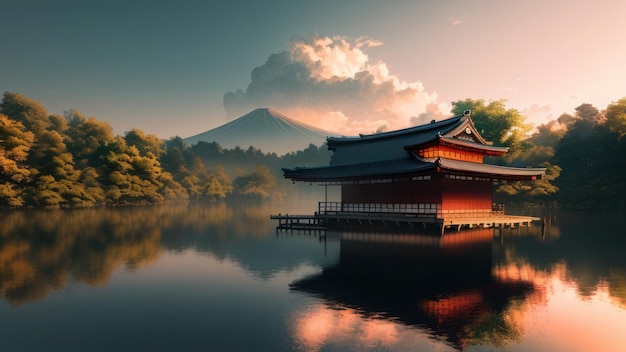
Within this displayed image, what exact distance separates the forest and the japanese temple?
24643 millimetres

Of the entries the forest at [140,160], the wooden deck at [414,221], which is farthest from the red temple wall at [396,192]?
the forest at [140,160]

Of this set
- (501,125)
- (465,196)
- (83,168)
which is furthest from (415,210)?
(83,168)

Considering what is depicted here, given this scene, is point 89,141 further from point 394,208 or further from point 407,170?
point 407,170

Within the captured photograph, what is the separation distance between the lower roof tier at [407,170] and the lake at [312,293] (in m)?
5.09

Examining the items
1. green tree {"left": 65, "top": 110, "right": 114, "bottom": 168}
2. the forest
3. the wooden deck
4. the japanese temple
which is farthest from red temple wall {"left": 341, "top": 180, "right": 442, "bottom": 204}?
green tree {"left": 65, "top": 110, "right": 114, "bottom": 168}

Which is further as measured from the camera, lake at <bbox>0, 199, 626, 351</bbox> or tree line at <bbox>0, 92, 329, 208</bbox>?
tree line at <bbox>0, 92, 329, 208</bbox>

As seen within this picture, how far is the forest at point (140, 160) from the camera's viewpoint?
58.8m

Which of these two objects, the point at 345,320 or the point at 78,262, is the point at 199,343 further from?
the point at 78,262

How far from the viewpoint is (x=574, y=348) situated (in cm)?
1299

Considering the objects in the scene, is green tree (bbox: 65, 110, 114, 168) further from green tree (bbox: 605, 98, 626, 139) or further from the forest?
green tree (bbox: 605, 98, 626, 139)

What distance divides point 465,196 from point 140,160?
2405 inches

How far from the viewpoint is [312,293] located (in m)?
18.9

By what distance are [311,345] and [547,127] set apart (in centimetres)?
10345

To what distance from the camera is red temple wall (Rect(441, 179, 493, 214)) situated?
31.6 meters
